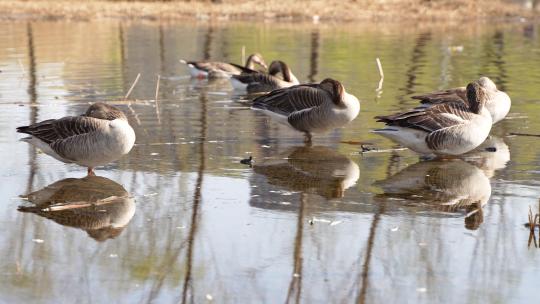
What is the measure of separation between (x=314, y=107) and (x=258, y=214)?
4.13 metres

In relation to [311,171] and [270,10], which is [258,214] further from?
[270,10]

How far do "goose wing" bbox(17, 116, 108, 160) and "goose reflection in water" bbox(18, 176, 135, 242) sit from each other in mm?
427

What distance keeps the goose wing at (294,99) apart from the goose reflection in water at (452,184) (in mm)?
2147

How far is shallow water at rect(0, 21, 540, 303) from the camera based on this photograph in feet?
23.3

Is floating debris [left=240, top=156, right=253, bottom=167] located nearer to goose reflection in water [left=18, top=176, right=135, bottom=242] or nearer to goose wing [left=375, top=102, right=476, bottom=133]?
goose wing [left=375, top=102, right=476, bottom=133]

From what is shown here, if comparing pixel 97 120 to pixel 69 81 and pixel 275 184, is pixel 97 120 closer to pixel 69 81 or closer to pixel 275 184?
pixel 275 184

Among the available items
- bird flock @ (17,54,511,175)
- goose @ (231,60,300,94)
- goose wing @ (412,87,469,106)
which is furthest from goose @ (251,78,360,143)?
goose @ (231,60,300,94)

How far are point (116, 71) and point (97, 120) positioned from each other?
13.6m

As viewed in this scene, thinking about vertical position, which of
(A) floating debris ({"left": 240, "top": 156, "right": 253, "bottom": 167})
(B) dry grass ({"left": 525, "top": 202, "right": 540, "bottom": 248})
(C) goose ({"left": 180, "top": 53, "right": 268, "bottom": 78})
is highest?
(B) dry grass ({"left": 525, "top": 202, "right": 540, "bottom": 248})

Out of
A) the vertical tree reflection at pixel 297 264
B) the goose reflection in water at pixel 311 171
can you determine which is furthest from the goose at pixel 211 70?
the vertical tree reflection at pixel 297 264

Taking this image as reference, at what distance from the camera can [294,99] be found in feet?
44.3

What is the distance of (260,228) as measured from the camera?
870 centimetres

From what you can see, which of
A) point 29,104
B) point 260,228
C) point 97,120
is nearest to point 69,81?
point 29,104

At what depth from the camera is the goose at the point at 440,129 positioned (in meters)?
11.3
